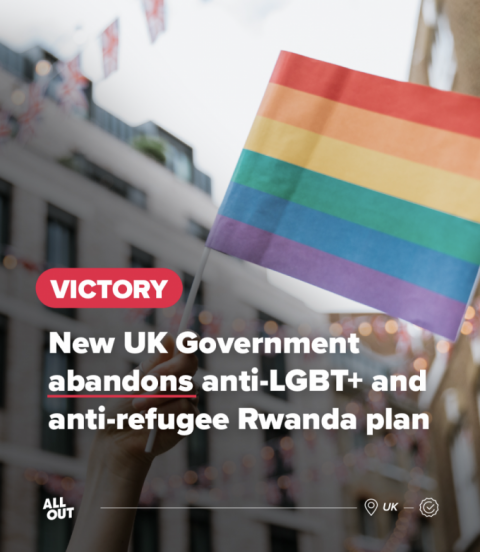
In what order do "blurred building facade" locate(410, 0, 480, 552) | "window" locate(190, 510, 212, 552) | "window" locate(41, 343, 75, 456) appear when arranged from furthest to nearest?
"window" locate(190, 510, 212, 552)
"window" locate(41, 343, 75, 456)
"blurred building facade" locate(410, 0, 480, 552)

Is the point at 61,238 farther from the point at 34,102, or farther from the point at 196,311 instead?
the point at 34,102

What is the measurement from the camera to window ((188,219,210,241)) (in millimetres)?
22953

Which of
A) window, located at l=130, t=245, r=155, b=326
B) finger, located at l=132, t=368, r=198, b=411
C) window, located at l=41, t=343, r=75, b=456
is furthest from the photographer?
window, located at l=130, t=245, r=155, b=326

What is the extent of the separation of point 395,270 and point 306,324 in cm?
2292

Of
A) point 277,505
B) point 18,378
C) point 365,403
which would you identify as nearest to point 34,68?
point 18,378

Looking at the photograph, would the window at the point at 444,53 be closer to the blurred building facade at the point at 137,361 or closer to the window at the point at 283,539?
the blurred building facade at the point at 137,361

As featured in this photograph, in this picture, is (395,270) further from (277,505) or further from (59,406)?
(277,505)

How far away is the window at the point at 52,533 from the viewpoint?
1417 cm

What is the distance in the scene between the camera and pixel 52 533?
14367 mm

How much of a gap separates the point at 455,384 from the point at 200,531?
31.1ft

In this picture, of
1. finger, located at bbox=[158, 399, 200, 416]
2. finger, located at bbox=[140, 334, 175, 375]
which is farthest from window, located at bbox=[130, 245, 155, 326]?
finger, located at bbox=[158, 399, 200, 416]

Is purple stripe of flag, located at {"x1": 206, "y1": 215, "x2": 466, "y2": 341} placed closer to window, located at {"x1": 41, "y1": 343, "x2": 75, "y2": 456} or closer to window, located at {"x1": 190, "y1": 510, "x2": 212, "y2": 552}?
window, located at {"x1": 41, "y1": 343, "x2": 75, "y2": 456}

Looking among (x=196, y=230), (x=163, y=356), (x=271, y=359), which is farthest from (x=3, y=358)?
(x=163, y=356)

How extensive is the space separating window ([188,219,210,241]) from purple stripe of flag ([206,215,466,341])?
66.2 feet
